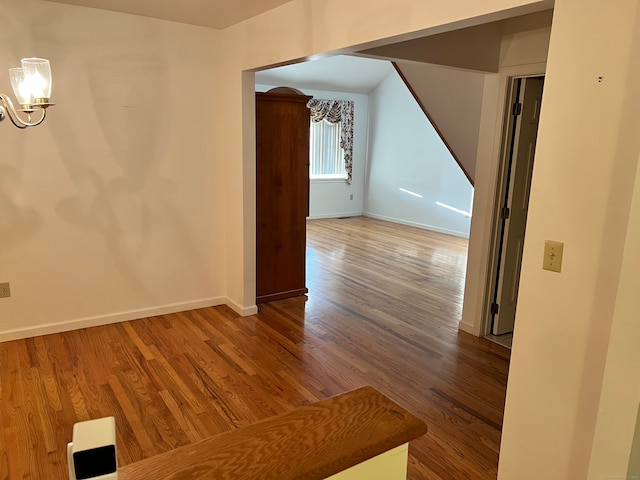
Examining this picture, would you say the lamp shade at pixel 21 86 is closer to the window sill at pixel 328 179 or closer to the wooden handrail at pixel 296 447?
the wooden handrail at pixel 296 447

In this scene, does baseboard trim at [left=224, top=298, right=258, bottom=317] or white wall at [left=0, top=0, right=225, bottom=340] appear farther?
baseboard trim at [left=224, top=298, right=258, bottom=317]

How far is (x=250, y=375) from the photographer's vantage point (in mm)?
3074

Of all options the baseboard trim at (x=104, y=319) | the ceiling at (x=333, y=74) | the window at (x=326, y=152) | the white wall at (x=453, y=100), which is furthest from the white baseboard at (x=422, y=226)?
the baseboard trim at (x=104, y=319)

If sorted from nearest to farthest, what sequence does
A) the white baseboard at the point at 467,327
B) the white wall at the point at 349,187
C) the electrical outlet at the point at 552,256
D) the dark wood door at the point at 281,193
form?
the electrical outlet at the point at 552,256 < the white baseboard at the point at 467,327 < the dark wood door at the point at 281,193 < the white wall at the point at 349,187

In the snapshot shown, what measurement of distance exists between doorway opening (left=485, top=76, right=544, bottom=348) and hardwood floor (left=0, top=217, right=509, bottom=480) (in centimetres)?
37

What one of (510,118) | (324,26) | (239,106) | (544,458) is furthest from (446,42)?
(544,458)

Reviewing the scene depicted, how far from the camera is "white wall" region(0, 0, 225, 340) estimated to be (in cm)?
334

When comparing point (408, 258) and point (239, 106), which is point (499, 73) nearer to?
point (239, 106)

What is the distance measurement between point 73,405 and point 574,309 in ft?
8.69

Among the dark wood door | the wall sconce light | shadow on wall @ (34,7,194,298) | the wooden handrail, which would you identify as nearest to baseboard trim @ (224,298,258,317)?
the dark wood door

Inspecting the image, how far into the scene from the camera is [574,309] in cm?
161

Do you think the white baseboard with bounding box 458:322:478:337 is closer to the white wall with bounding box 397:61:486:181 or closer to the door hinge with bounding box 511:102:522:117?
the white wall with bounding box 397:61:486:181

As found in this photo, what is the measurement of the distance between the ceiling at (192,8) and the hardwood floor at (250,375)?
7.96ft

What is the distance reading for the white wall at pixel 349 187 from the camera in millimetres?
9203
